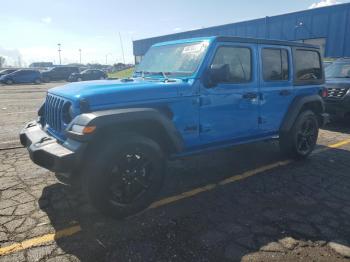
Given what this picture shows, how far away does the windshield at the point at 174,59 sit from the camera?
4254 mm

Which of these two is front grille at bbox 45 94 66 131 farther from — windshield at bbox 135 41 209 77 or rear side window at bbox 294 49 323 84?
rear side window at bbox 294 49 323 84

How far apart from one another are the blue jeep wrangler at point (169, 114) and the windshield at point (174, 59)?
0.02 m

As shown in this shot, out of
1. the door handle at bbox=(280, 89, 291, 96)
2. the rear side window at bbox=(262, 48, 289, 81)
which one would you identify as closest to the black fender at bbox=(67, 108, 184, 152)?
the rear side window at bbox=(262, 48, 289, 81)

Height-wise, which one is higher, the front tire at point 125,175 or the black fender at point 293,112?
the black fender at point 293,112

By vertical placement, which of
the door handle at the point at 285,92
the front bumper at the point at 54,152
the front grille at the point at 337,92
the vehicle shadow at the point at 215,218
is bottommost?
the vehicle shadow at the point at 215,218

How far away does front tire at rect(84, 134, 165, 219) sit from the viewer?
3.31 m

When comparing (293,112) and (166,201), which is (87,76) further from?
(166,201)

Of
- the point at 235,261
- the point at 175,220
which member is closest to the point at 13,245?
the point at 175,220

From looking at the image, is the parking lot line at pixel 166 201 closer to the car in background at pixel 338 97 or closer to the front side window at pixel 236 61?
the front side window at pixel 236 61

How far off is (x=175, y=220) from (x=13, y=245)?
162cm

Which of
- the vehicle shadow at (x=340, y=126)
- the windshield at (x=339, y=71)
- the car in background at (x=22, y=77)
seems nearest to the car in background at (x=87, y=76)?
the car in background at (x=22, y=77)

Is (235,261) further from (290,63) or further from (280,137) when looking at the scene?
(290,63)

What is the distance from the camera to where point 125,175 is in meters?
3.52

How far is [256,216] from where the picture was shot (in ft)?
12.1
